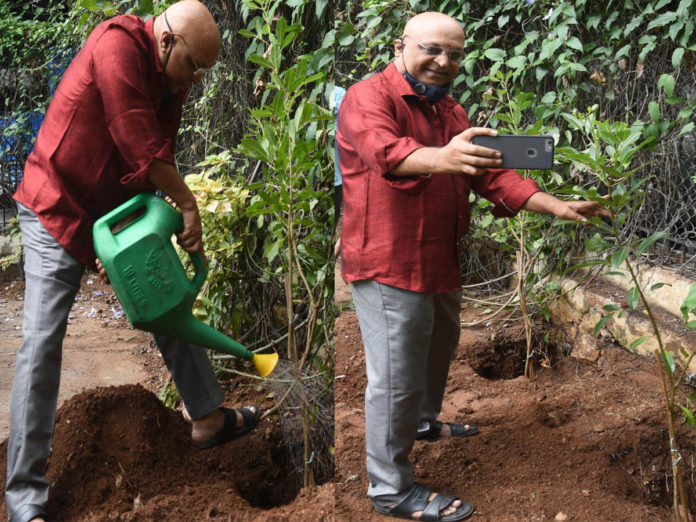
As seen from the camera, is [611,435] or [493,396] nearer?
[611,435]

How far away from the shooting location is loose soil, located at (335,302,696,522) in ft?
6.88

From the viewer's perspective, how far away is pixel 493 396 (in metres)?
2.77

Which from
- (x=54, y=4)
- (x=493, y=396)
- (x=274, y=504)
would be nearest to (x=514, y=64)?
(x=493, y=396)

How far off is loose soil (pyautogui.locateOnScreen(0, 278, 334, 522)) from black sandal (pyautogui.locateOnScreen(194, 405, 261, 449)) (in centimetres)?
2

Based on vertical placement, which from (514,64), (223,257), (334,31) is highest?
(334,31)

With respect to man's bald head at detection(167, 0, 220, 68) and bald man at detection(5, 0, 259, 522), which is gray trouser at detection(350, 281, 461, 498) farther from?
man's bald head at detection(167, 0, 220, 68)

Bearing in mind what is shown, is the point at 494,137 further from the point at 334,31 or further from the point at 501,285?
the point at 501,285

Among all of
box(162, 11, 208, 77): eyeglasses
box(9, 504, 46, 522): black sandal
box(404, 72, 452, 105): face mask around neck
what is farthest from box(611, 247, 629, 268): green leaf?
box(9, 504, 46, 522): black sandal

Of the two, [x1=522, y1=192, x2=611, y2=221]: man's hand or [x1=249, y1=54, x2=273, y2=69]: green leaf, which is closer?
[x1=522, y1=192, x2=611, y2=221]: man's hand

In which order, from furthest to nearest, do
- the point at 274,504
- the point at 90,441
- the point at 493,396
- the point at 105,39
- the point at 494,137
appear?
the point at 493,396 < the point at 274,504 < the point at 90,441 < the point at 105,39 < the point at 494,137

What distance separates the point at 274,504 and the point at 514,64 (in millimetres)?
1847

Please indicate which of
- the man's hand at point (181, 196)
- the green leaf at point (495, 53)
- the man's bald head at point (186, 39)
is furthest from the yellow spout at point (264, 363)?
the green leaf at point (495, 53)

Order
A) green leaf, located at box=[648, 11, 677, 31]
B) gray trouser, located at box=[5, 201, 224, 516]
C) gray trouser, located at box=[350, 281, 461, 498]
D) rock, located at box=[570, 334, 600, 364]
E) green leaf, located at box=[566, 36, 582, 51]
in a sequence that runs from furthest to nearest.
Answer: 1. rock, located at box=[570, 334, 600, 364]
2. green leaf, located at box=[566, 36, 582, 51]
3. green leaf, located at box=[648, 11, 677, 31]
4. gray trouser, located at box=[350, 281, 461, 498]
5. gray trouser, located at box=[5, 201, 224, 516]

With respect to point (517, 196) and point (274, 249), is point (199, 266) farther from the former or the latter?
point (517, 196)
